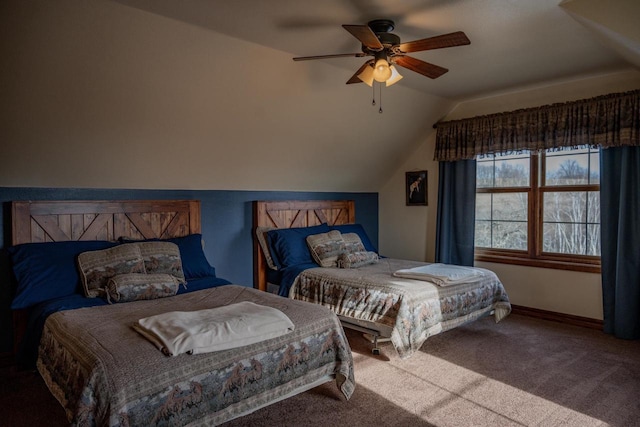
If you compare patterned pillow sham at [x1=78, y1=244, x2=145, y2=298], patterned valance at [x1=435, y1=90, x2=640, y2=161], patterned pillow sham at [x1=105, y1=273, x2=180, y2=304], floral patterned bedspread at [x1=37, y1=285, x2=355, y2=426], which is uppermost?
patterned valance at [x1=435, y1=90, x2=640, y2=161]

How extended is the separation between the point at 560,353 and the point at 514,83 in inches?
103

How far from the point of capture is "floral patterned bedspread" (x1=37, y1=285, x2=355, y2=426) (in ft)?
5.79

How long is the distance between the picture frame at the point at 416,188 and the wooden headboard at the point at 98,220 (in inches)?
111

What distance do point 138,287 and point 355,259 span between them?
2.09 m

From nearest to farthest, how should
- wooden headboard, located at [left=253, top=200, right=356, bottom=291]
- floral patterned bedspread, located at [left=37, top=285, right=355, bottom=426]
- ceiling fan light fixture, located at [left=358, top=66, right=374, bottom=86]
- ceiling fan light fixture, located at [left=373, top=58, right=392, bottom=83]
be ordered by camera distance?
floral patterned bedspread, located at [left=37, top=285, right=355, bottom=426]
ceiling fan light fixture, located at [left=373, top=58, right=392, bottom=83]
ceiling fan light fixture, located at [left=358, top=66, right=374, bottom=86]
wooden headboard, located at [left=253, top=200, right=356, bottom=291]

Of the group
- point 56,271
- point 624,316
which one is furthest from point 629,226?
point 56,271

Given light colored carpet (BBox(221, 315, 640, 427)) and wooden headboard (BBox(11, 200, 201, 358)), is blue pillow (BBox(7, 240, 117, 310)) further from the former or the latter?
light colored carpet (BBox(221, 315, 640, 427))

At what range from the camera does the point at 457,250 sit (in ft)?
16.5

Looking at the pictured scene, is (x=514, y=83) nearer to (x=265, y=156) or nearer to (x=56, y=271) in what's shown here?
(x=265, y=156)

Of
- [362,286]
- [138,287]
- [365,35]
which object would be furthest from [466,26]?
[138,287]

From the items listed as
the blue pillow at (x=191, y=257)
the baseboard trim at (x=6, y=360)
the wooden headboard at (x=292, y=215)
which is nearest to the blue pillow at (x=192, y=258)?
the blue pillow at (x=191, y=257)

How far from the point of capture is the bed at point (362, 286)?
3.28 metres

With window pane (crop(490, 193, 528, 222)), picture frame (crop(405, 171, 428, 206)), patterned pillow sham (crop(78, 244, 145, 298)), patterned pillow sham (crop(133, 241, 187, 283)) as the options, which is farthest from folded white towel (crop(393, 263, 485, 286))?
patterned pillow sham (crop(78, 244, 145, 298))

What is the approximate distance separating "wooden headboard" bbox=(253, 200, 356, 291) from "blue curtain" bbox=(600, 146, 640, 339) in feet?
9.07
